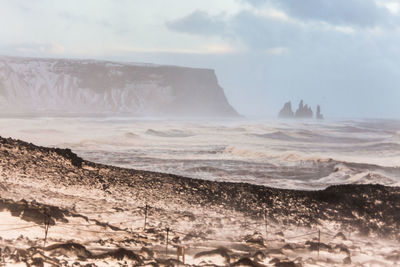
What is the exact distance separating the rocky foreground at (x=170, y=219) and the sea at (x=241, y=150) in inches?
114

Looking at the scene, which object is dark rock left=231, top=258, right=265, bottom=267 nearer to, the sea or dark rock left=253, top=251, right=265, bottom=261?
dark rock left=253, top=251, right=265, bottom=261

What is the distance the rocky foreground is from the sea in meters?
2.91

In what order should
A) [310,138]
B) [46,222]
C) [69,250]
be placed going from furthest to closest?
[310,138] < [46,222] < [69,250]

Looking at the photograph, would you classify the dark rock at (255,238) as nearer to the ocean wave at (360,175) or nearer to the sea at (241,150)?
the sea at (241,150)

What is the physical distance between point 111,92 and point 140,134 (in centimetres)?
1964

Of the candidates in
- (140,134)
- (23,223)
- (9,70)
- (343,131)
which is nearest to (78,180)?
(23,223)

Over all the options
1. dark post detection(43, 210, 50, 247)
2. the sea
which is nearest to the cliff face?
the sea

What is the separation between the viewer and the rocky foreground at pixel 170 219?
5.80m

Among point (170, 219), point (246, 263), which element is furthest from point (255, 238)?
point (170, 219)

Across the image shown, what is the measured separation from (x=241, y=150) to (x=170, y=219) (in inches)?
352

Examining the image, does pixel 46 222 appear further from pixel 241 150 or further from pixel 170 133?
pixel 170 133

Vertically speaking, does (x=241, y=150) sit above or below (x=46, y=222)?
above

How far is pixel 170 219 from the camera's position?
734cm

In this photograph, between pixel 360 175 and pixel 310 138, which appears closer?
pixel 360 175
